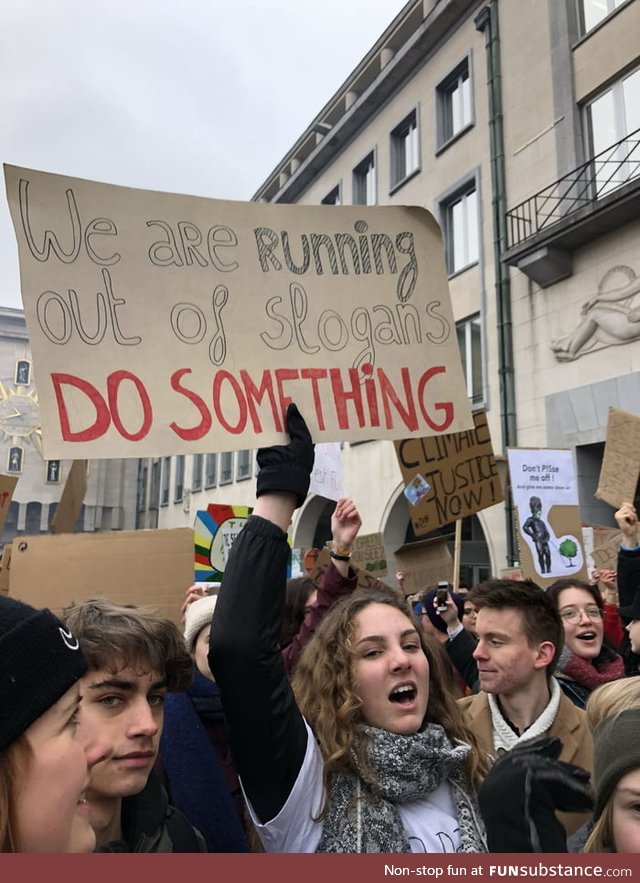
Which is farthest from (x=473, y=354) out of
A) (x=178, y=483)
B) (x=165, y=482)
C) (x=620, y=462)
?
(x=165, y=482)

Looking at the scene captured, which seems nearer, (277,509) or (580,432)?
(277,509)

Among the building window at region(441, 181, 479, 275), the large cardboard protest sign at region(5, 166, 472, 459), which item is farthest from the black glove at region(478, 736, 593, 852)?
the building window at region(441, 181, 479, 275)

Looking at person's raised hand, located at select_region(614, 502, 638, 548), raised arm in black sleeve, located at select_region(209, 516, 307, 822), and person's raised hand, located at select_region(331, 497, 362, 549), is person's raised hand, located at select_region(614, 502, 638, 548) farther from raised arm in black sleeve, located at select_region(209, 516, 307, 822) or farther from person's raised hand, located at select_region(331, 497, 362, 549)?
raised arm in black sleeve, located at select_region(209, 516, 307, 822)

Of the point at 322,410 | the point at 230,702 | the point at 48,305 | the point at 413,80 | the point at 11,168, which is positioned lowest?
the point at 230,702

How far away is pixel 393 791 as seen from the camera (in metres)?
1.54

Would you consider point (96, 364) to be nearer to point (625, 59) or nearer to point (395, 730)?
point (395, 730)

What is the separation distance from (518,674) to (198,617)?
1196 millimetres

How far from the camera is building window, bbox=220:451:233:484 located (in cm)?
2504

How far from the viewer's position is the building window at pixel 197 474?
28.1 m

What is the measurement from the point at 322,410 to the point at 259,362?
0.25 meters

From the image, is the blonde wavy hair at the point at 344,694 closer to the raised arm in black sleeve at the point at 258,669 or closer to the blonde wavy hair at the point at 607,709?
the raised arm in black sleeve at the point at 258,669

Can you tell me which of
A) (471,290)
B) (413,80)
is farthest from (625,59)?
(413,80)

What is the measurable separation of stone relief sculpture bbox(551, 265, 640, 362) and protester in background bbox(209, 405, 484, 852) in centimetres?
878

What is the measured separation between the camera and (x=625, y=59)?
33.5ft
